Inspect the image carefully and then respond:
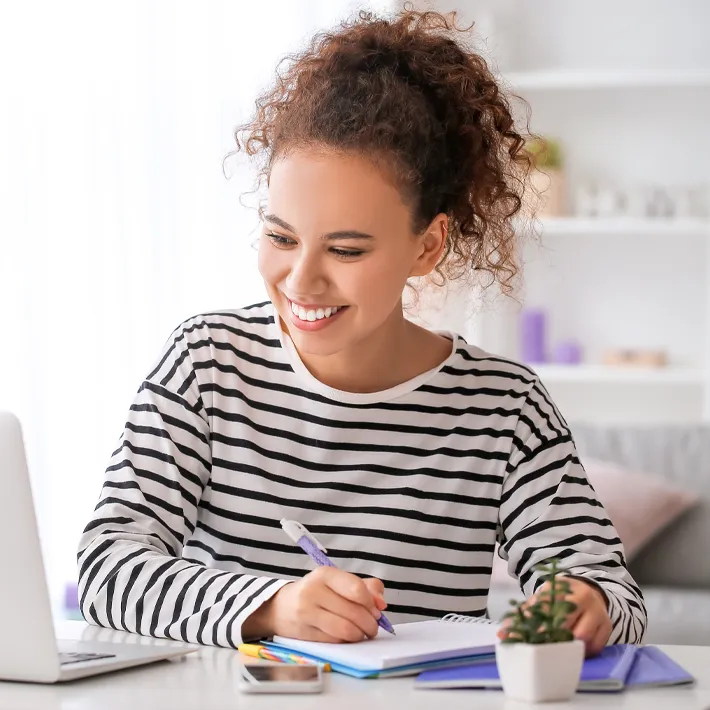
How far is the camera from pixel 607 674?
984 millimetres

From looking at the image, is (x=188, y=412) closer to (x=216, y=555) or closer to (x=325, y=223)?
(x=216, y=555)

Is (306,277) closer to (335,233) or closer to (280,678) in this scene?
(335,233)

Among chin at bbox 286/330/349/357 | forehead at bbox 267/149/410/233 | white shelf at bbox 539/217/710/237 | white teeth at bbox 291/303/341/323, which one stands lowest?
white shelf at bbox 539/217/710/237

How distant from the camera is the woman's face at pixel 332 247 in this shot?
51.1 inches

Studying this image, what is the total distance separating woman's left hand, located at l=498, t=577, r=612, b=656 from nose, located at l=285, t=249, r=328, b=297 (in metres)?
0.43

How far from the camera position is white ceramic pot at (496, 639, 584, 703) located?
90 cm

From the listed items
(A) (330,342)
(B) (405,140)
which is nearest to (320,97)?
(B) (405,140)

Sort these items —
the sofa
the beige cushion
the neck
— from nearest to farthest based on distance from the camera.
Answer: the neck < the sofa < the beige cushion

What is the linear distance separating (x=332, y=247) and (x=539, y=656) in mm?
575

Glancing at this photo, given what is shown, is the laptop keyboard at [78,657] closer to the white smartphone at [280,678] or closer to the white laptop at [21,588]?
the white laptop at [21,588]

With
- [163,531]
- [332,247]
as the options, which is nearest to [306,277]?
[332,247]

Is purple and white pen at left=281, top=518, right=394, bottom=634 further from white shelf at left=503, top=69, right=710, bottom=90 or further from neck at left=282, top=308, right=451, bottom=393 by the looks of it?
white shelf at left=503, top=69, right=710, bottom=90

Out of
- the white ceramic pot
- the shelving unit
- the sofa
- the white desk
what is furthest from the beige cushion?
the white ceramic pot

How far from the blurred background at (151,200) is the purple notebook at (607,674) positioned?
243 centimetres
